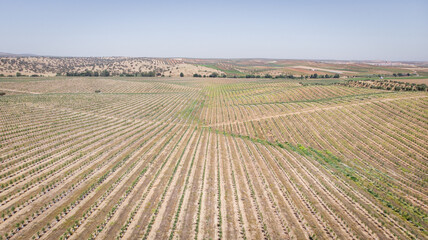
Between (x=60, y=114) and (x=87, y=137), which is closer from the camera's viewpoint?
(x=87, y=137)

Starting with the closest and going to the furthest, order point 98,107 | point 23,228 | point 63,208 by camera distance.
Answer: point 23,228 < point 63,208 < point 98,107

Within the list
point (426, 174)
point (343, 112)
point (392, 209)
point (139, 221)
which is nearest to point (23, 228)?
point (139, 221)

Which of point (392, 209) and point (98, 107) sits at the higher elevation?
point (98, 107)

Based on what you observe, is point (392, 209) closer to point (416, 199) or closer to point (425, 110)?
point (416, 199)

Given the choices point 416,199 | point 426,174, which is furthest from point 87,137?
point 426,174

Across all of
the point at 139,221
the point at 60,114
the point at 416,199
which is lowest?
the point at 416,199

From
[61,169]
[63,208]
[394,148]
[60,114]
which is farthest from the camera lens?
[60,114]
